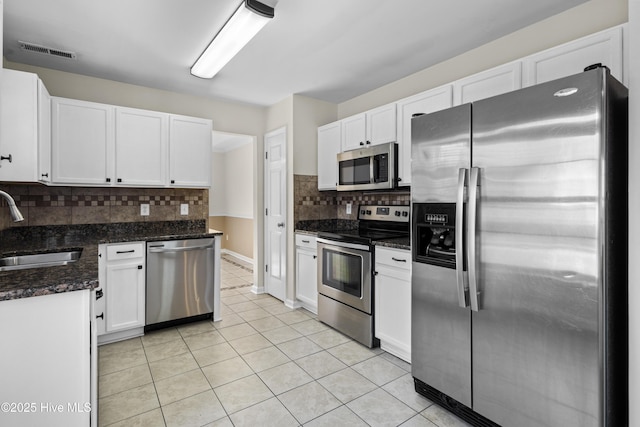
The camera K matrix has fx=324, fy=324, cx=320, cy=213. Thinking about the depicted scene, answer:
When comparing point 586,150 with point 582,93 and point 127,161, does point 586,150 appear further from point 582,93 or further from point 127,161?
point 127,161

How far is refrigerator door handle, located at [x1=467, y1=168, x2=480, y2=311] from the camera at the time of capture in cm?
171

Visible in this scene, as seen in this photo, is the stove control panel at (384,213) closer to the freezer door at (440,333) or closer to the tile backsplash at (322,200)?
the tile backsplash at (322,200)

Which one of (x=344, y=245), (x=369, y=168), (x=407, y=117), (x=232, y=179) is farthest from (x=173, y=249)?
(x=232, y=179)

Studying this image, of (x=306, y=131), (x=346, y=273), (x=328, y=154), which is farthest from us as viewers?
(x=306, y=131)

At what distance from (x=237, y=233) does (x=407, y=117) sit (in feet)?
16.0

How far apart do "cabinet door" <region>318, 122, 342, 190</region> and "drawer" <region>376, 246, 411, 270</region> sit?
4.10 feet

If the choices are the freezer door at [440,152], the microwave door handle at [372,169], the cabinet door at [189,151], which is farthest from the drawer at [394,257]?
the cabinet door at [189,151]

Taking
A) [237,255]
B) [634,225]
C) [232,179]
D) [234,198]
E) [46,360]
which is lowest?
[237,255]

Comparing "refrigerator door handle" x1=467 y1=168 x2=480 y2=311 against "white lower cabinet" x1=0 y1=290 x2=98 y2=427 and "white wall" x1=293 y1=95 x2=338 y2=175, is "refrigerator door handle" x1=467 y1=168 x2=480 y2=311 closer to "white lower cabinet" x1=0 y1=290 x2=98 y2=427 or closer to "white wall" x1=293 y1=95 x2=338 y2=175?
"white lower cabinet" x1=0 y1=290 x2=98 y2=427

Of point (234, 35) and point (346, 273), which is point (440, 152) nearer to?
point (346, 273)

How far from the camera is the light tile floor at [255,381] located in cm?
192

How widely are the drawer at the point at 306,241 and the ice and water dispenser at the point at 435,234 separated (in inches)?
61.9

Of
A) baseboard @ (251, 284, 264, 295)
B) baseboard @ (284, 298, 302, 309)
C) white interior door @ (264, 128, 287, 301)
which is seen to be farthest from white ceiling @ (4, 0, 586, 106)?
baseboard @ (251, 284, 264, 295)

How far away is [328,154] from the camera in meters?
3.82
